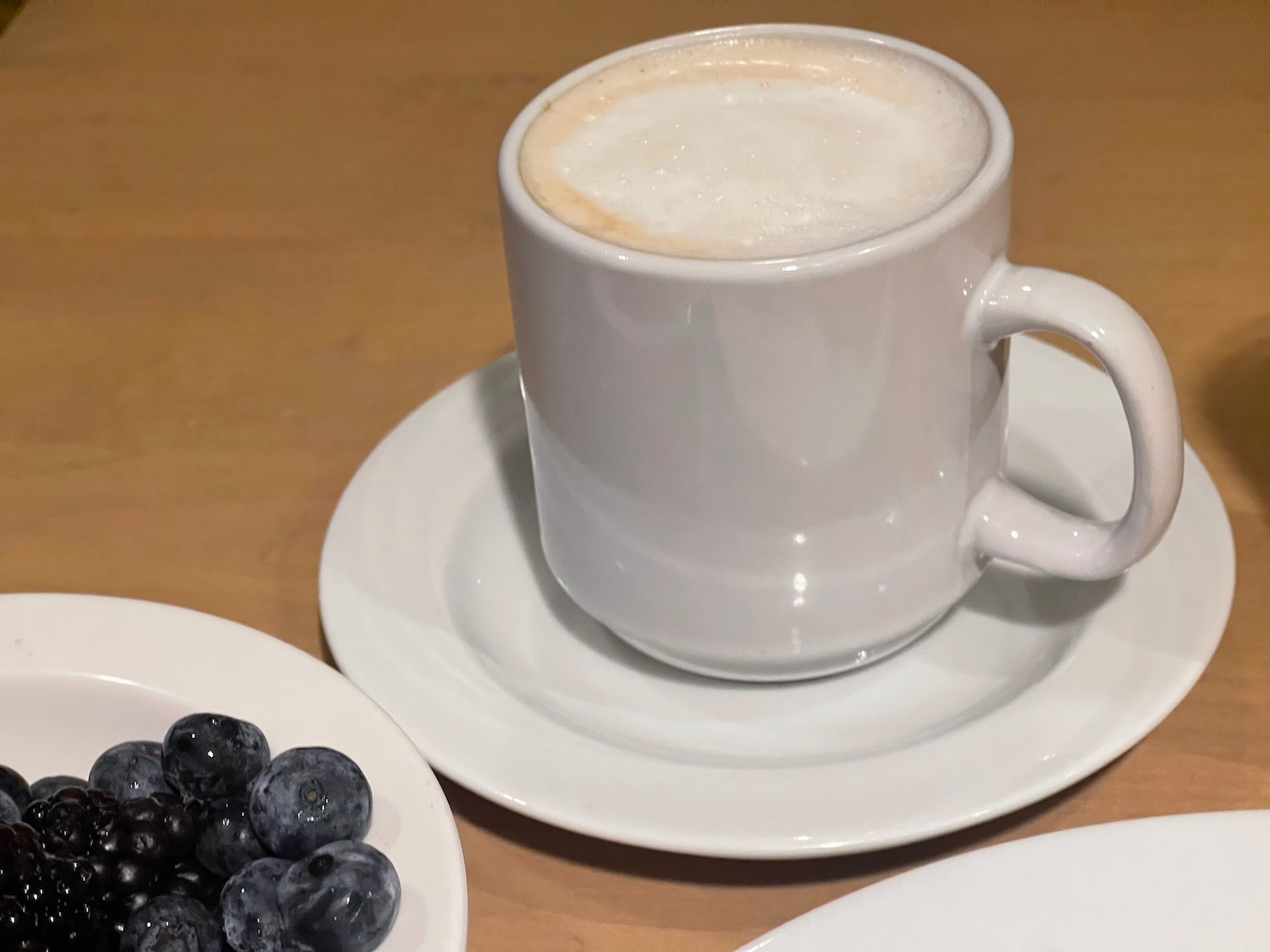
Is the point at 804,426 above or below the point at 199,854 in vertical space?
above

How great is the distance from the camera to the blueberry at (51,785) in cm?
46

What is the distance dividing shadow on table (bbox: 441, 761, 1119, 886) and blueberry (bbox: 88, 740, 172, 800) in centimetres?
11

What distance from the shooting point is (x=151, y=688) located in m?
0.48

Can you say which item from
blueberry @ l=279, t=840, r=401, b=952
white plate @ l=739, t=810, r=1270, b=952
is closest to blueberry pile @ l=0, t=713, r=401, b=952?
blueberry @ l=279, t=840, r=401, b=952

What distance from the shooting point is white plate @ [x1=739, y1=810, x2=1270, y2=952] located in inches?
13.5

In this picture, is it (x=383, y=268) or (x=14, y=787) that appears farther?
(x=383, y=268)

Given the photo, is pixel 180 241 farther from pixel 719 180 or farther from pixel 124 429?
pixel 719 180

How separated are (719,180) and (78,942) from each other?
0.34 metres

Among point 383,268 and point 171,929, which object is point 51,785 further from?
point 383,268

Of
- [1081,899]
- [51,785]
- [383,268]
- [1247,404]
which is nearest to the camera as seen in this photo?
[1081,899]

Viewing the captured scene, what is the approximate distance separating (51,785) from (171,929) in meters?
0.10

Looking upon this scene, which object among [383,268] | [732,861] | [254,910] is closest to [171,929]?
[254,910]

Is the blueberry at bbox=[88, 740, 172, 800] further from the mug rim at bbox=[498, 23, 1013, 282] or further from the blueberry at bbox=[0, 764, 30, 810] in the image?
the mug rim at bbox=[498, 23, 1013, 282]

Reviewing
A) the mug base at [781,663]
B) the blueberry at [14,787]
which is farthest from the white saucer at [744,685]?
the blueberry at [14,787]
